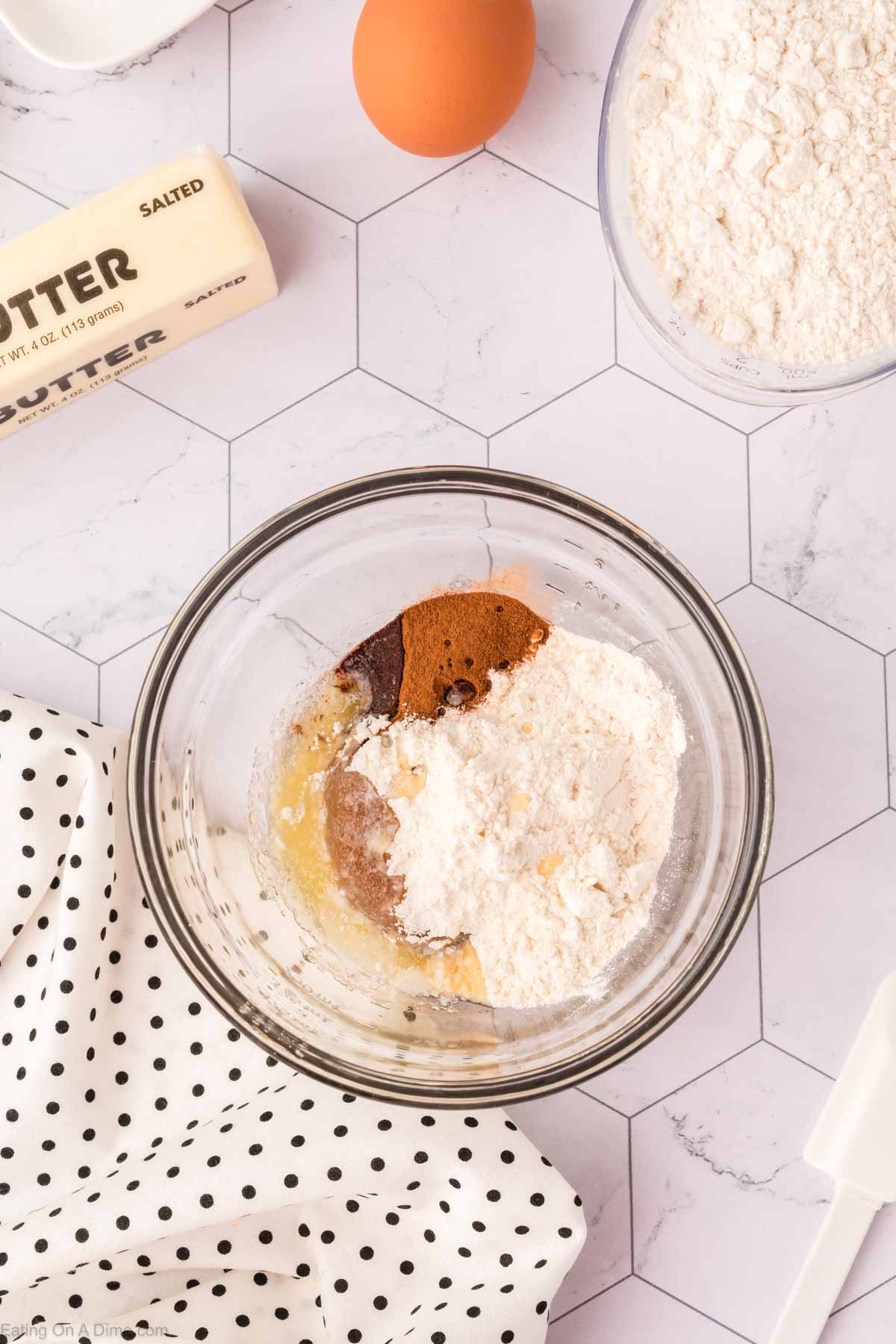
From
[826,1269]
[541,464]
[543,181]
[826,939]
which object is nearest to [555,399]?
[541,464]

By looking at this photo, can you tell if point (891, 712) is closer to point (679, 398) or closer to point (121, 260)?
point (679, 398)

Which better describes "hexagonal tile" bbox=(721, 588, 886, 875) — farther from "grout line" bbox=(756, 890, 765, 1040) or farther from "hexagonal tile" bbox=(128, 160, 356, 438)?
"hexagonal tile" bbox=(128, 160, 356, 438)

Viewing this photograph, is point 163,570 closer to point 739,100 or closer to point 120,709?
point 120,709

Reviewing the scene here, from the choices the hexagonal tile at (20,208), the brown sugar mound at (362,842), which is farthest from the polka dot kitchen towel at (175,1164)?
the hexagonal tile at (20,208)

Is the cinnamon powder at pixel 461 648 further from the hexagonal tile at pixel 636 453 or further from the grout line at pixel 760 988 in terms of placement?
the grout line at pixel 760 988

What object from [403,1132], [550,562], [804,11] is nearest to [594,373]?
[550,562]
